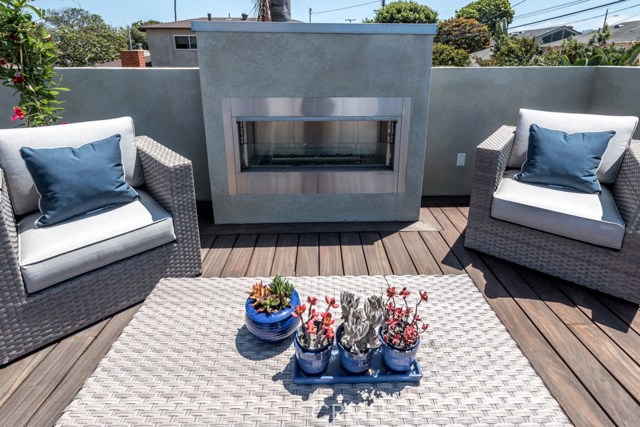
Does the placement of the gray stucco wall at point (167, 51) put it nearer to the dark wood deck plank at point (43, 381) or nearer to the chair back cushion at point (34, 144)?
the chair back cushion at point (34, 144)

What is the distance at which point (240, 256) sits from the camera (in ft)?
8.82

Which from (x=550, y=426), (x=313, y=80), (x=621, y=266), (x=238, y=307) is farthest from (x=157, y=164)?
(x=621, y=266)

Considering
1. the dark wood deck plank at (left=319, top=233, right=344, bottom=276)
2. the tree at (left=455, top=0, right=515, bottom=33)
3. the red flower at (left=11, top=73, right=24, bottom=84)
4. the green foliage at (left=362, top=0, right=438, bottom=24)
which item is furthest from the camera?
the tree at (left=455, top=0, right=515, bottom=33)

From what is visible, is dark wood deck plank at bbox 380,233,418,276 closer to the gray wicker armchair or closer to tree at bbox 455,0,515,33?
the gray wicker armchair

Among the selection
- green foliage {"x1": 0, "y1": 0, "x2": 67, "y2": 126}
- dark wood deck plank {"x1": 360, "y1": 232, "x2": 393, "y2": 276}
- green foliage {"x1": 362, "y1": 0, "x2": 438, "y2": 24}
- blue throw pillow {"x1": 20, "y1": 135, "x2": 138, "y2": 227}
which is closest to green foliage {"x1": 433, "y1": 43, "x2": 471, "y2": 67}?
green foliage {"x1": 362, "y1": 0, "x2": 438, "y2": 24}

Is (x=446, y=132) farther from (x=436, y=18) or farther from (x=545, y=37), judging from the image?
(x=545, y=37)

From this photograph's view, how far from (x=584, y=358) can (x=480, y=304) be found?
52 cm

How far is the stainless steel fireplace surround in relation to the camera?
9.47ft

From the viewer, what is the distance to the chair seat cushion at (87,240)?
5.76 feet

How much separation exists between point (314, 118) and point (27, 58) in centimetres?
196

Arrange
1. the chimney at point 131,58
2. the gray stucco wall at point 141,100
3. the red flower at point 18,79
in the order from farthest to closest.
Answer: the chimney at point 131,58 < the gray stucco wall at point 141,100 < the red flower at point 18,79

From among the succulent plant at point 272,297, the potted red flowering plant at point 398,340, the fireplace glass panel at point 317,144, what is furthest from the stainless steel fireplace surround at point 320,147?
the potted red flowering plant at point 398,340

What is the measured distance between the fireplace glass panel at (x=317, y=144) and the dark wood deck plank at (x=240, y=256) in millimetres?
560

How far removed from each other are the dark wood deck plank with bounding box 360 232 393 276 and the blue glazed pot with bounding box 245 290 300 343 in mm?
1120
